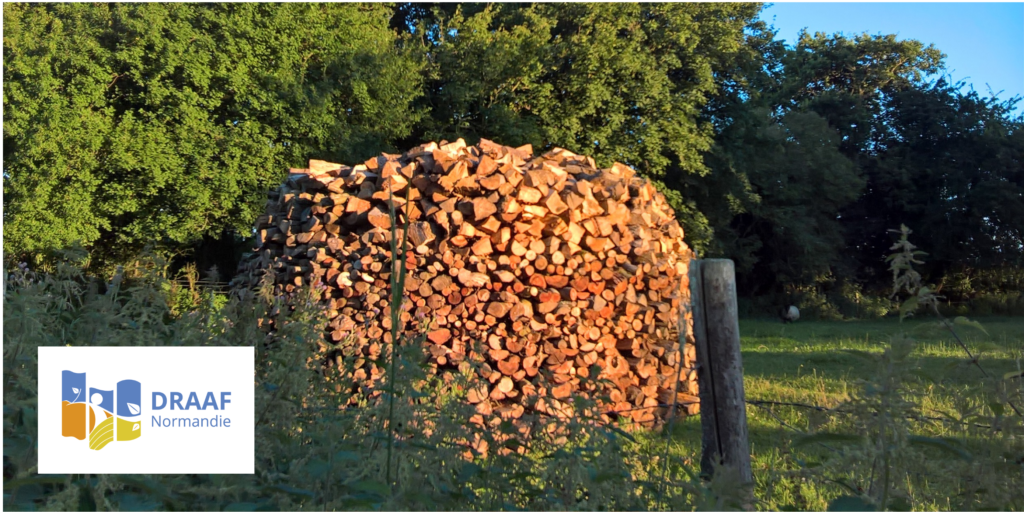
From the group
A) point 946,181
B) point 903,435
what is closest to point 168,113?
point 903,435

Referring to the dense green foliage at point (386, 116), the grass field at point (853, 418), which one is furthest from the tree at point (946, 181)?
the grass field at point (853, 418)

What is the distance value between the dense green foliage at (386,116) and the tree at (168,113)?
1.5 inches

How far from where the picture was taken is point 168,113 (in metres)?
12.4

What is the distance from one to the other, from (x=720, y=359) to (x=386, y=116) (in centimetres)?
1144

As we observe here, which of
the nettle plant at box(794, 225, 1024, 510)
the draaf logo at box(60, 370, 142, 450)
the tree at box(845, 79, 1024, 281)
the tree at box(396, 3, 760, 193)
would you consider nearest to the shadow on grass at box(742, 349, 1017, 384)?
the nettle plant at box(794, 225, 1024, 510)

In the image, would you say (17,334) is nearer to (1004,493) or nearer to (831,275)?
(1004,493)

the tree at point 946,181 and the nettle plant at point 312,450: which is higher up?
the tree at point 946,181

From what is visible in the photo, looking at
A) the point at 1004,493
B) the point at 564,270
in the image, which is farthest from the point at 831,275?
the point at 1004,493

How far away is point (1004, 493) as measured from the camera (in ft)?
5.19

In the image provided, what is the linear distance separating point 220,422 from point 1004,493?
5.78 feet

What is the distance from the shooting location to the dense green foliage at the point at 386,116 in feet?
40.1

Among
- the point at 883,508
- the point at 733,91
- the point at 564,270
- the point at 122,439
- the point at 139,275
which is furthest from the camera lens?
the point at 733,91

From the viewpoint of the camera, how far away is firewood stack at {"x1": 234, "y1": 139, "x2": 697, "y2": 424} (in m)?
4.74

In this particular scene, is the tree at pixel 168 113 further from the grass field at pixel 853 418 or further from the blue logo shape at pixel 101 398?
the blue logo shape at pixel 101 398
